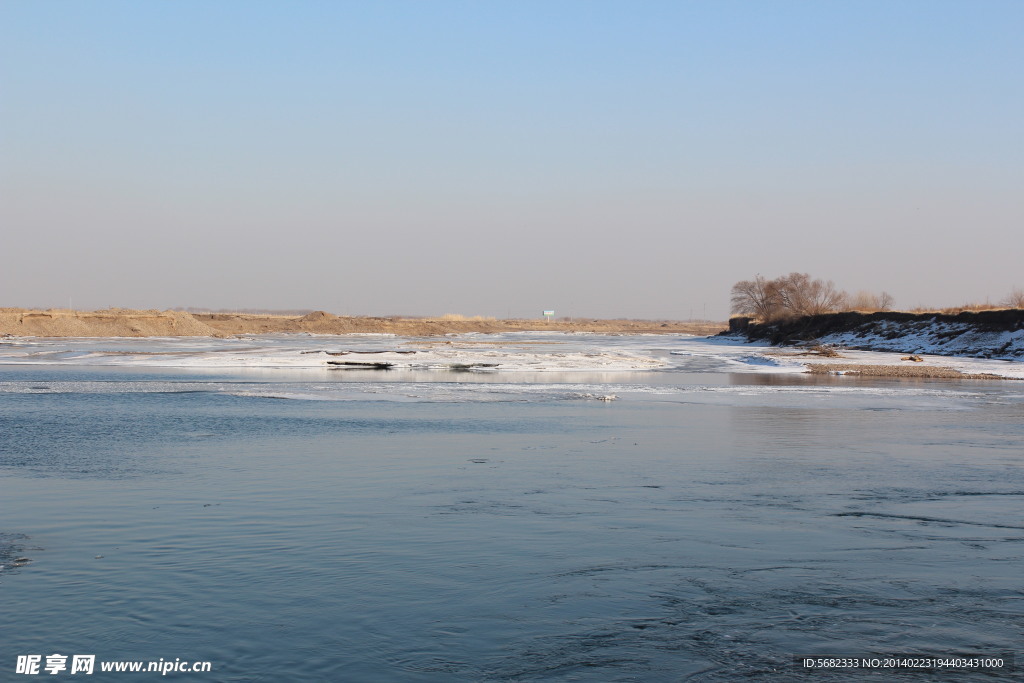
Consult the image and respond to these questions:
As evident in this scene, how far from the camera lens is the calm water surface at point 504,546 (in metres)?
5.42

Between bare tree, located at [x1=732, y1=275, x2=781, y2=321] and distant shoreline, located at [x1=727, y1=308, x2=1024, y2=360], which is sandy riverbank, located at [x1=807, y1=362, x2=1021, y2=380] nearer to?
distant shoreline, located at [x1=727, y1=308, x2=1024, y2=360]

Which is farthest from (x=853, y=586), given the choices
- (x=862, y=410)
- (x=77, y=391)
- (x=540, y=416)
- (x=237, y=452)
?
(x=77, y=391)

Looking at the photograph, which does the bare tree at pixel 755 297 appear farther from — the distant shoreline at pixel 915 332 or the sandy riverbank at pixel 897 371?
the sandy riverbank at pixel 897 371

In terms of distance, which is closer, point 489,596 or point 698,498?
point 489,596

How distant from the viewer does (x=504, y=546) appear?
25.2 feet

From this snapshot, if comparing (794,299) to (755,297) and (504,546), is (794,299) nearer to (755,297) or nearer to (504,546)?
(755,297)

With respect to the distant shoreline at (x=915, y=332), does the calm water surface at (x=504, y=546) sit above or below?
below

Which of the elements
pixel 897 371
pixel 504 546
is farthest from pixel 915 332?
pixel 504 546

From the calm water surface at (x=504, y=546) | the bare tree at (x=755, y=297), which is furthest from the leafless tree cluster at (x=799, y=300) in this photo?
the calm water surface at (x=504, y=546)

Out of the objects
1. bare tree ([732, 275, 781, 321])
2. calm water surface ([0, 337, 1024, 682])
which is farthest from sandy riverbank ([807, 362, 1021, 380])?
bare tree ([732, 275, 781, 321])

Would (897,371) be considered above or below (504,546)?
above

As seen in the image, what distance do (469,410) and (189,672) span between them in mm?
13852

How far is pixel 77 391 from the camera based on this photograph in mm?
22141

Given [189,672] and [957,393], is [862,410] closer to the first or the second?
[957,393]
